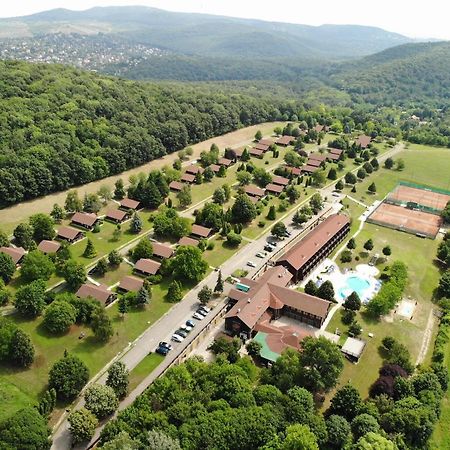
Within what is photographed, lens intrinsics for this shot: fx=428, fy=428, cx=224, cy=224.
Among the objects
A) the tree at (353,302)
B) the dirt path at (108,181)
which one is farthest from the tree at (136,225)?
the tree at (353,302)

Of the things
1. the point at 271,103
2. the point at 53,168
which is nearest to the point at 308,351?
the point at 53,168

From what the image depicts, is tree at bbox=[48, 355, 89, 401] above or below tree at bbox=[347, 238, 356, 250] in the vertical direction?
above

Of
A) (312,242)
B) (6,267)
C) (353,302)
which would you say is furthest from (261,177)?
(6,267)

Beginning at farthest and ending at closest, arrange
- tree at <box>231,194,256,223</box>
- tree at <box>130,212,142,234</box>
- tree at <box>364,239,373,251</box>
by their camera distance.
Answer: tree at <box>231,194,256,223</box> → tree at <box>130,212,142,234</box> → tree at <box>364,239,373,251</box>

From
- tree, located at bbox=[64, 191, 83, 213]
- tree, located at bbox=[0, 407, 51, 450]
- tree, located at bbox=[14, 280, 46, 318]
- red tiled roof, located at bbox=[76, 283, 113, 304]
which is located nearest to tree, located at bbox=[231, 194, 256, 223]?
tree, located at bbox=[64, 191, 83, 213]

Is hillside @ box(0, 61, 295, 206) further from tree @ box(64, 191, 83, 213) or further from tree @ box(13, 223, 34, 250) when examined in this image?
tree @ box(13, 223, 34, 250)
